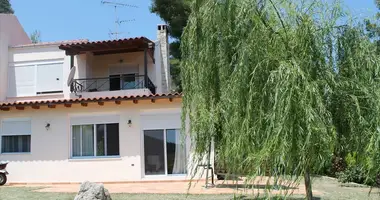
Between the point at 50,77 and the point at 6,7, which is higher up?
the point at 6,7

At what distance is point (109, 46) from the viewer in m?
25.1

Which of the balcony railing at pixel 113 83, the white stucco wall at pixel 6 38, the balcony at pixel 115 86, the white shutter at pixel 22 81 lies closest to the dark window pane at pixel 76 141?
the balcony at pixel 115 86

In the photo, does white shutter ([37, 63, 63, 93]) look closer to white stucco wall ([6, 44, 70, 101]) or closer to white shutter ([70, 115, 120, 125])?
white stucco wall ([6, 44, 70, 101])

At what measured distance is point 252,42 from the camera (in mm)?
8320

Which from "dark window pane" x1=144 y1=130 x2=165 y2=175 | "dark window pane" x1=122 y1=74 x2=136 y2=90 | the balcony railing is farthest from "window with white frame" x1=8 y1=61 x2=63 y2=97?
"dark window pane" x1=144 y1=130 x2=165 y2=175

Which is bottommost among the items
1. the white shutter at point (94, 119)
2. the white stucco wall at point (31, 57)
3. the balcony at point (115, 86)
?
the white shutter at point (94, 119)

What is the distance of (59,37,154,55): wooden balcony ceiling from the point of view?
24453mm

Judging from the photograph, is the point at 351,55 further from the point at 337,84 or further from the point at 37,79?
the point at 37,79

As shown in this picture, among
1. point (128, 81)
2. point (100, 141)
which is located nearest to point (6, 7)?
point (128, 81)

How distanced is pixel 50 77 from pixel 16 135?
6379mm

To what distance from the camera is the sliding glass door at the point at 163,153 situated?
20.2m

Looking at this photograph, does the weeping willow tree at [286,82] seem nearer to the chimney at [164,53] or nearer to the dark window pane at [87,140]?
Result: the dark window pane at [87,140]

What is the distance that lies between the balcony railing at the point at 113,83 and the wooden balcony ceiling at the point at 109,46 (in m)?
1.85

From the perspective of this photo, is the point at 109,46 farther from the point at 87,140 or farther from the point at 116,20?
the point at 116,20
